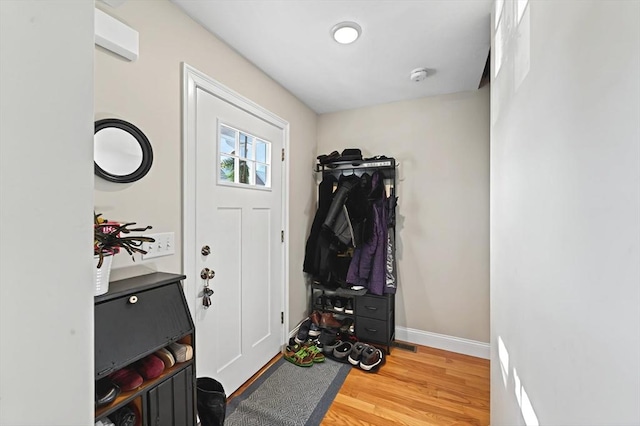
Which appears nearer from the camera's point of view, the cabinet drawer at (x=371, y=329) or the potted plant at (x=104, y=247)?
the potted plant at (x=104, y=247)

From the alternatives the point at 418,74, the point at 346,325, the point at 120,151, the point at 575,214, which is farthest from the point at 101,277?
the point at 418,74

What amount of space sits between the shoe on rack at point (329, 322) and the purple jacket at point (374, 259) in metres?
0.46

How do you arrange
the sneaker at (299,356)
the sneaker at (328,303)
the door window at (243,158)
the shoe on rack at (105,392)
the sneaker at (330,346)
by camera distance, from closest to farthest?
1. the shoe on rack at (105,392)
2. the door window at (243,158)
3. the sneaker at (299,356)
4. the sneaker at (330,346)
5. the sneaker at (328,303)

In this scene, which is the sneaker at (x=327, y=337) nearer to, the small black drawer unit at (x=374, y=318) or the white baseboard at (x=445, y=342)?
the small black drawer unit at (x=374, y=318)

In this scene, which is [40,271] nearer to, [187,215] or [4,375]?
[4,375]

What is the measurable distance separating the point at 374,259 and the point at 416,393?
3.33 feet

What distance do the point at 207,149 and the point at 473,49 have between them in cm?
183

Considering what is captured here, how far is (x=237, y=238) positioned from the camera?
180 centimetres

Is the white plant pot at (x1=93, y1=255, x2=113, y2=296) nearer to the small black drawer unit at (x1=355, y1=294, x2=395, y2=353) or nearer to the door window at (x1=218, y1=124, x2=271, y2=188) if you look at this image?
the door window at (x1=218, y1=124, x2=271, y2=188)

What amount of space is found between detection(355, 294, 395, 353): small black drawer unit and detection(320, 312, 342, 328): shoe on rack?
0.25m

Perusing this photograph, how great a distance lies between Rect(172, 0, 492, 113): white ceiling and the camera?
4.46ft

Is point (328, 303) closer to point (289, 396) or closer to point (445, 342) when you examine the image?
point (289, 396)

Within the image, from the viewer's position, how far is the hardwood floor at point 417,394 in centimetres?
157

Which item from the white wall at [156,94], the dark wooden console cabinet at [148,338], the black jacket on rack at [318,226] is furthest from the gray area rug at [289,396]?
the white wall at [156,94]
